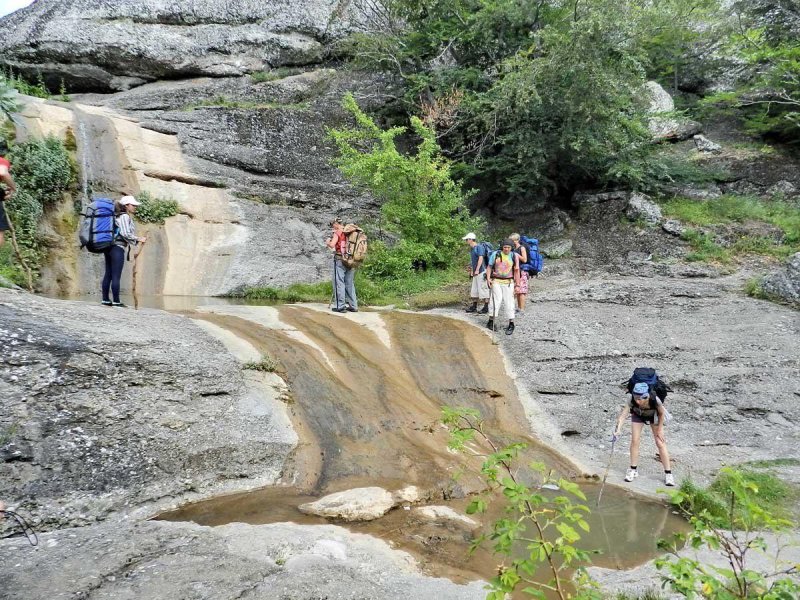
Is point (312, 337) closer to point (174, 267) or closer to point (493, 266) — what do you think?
point (493, 266)

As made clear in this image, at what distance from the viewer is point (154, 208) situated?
46.5 feet

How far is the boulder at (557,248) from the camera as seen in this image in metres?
16.4

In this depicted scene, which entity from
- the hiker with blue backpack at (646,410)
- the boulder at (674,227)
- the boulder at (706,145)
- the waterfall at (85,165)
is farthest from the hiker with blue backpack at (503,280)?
the boulder at (706,145)

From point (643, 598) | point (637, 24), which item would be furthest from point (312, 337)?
point (637, 24)

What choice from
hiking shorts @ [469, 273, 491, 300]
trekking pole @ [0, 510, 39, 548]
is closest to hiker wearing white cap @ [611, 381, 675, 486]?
hiking shorts @ [469, 273, 491, 300]

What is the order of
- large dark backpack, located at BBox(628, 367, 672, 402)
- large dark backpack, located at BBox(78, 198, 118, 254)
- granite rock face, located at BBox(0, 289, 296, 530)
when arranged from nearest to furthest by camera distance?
granite rock face, located at BBox(0, 289, 296, 530), large dark backpack, located at BBox(628, 367, 672, 402), large dark backpack, located at BBox(78, 198, 118, 254)

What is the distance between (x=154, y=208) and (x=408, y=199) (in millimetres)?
6682

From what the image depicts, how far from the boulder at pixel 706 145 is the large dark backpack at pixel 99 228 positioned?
782 inches

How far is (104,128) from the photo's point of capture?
50.3 feet

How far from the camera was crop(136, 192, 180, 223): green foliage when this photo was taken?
45.7 feet

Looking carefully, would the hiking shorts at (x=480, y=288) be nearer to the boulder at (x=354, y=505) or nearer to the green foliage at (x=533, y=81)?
the boulder at (x=354, y=505)

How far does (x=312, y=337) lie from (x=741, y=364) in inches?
288

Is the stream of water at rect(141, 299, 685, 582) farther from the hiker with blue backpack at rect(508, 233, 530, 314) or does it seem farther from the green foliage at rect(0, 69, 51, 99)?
the green foliage at rect(0, 69, 51, 99)

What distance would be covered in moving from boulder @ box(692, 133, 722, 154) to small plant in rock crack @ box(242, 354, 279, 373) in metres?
19.0
